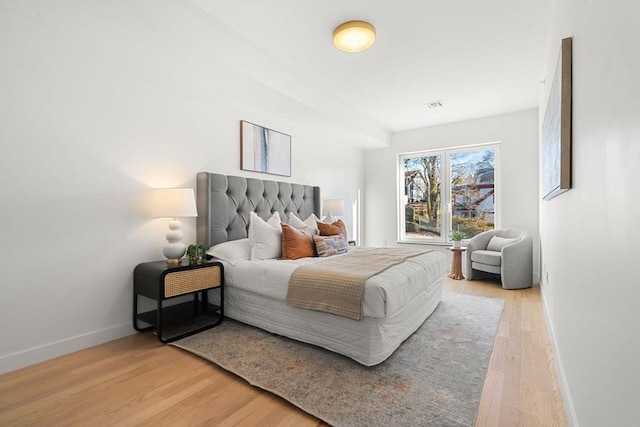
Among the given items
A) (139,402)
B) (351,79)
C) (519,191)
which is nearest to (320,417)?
(139,402)

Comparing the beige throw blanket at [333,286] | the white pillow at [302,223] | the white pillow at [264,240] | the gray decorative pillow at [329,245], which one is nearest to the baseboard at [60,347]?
the white pillow at [264,240]

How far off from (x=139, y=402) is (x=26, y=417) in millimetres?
492

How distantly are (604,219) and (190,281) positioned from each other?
2.48 meters

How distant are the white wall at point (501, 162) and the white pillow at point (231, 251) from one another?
3627 millimetres

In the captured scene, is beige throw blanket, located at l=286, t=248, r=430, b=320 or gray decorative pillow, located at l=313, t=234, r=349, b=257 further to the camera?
gray decorative pillow, located at l=313, t=234, r=349, b=257

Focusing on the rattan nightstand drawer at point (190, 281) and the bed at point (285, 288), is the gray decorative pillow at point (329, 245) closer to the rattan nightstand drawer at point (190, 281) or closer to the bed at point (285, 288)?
the bed at point (285, 288)

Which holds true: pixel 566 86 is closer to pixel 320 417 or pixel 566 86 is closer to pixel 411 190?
pixel 320 417

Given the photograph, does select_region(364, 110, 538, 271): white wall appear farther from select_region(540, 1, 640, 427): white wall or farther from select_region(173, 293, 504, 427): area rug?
select_region(540, 1, 640, 427): white wall

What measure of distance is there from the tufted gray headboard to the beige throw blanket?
1.19 m

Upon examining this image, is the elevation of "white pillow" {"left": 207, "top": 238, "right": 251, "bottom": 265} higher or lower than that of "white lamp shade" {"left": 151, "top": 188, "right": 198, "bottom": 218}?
lower

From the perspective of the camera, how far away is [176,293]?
2.34 meters

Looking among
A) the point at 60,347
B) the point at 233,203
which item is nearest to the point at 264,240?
the point at 233,203

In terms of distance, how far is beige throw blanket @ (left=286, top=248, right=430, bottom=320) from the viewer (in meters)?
1.92

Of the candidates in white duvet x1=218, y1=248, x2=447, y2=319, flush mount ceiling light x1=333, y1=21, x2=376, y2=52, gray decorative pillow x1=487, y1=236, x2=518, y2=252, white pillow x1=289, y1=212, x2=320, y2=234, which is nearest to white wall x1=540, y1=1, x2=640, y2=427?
white duvet x1=218, y1=248, x2=447, y2=319
